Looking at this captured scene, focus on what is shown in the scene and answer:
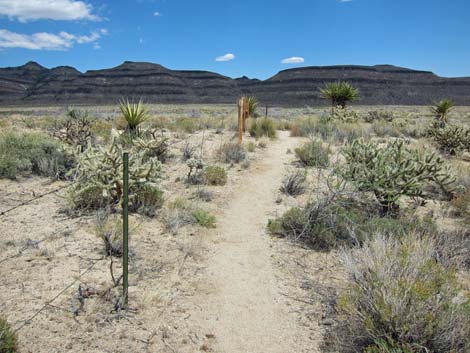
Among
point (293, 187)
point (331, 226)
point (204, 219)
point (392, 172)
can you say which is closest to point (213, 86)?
point (293, 187)

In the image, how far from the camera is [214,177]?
28.0 ft

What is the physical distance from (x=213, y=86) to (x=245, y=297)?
117 meters

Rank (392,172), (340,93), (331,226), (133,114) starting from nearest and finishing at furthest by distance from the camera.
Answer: (331,226)
(392,172)
(133,114)
(340,93)

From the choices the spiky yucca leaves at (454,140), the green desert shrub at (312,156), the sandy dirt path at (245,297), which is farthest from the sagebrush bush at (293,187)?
the spiky yucca leaves at (454,140)

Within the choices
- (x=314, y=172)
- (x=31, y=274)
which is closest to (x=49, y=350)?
(x=31, y=274)

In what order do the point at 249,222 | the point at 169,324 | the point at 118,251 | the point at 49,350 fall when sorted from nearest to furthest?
the point at 49,350 < the point at 169,324 < the point at 118,251 < the point at 249,222

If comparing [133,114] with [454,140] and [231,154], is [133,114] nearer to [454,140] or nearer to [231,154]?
[231,154]

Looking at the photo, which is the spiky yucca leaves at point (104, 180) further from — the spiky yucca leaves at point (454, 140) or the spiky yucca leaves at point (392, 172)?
the spiky yucca leaves at point (454, 140)

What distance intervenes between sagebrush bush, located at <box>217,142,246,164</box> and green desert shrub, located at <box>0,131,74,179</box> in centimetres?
405

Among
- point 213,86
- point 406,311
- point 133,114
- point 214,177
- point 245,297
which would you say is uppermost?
point 213,86

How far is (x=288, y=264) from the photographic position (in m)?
4.89

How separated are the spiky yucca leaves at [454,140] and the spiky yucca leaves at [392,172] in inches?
251

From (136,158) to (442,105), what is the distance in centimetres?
1830

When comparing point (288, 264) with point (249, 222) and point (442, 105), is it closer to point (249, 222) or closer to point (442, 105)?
point (249, 222)
